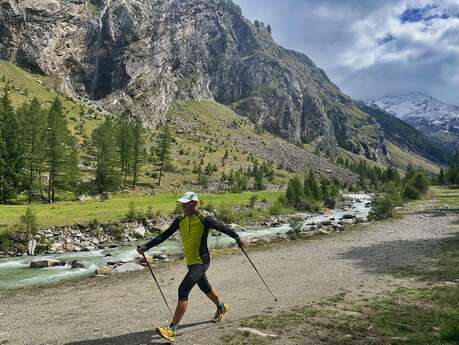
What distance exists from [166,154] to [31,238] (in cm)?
7428

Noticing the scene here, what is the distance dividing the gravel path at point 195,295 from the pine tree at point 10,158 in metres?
50.2

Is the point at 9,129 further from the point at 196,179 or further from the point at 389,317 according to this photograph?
the point at 389,317

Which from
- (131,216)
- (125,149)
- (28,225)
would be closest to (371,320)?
(28,225)

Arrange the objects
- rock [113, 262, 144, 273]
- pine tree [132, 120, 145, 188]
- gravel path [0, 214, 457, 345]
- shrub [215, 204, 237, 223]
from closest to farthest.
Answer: gravel path [0, 214, 457, 345] → rock [113, 262, 144, 273] → shrub [215, 204, 237, 223] → pine tree [132, 120, 145, 188]

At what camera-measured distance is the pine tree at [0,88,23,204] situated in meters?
66.4

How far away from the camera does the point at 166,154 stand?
112438 millimetres

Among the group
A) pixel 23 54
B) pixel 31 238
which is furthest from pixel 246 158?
pixel 31 238

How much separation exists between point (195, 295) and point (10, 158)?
62.5 m

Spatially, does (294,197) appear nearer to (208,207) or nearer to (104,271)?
(208,207)

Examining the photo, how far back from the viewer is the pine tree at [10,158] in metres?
66.4

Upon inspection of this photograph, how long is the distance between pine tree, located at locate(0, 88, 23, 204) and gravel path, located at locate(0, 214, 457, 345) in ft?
165

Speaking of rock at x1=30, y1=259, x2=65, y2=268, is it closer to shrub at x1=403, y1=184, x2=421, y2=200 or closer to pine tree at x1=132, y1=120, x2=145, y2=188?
pine tree at x1=132, y1=120, x2=145, y2=188

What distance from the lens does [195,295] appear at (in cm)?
1844

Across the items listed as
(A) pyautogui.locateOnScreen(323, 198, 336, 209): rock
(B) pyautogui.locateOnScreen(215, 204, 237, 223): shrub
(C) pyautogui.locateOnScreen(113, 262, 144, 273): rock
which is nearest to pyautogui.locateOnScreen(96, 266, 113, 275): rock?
(C) pyautogui.locateOnScreen(113, 262, 144, 273): rock
